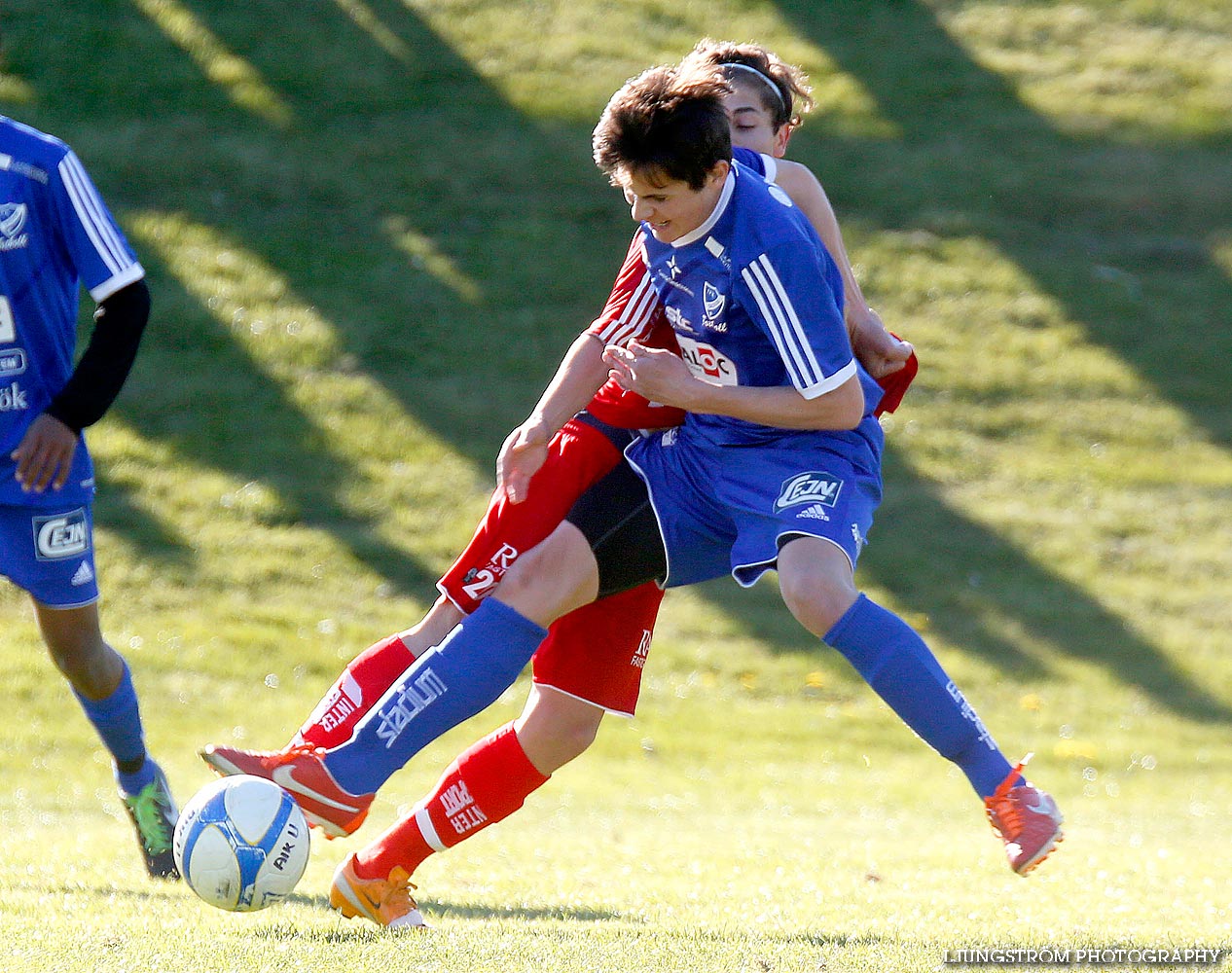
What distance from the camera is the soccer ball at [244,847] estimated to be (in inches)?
140

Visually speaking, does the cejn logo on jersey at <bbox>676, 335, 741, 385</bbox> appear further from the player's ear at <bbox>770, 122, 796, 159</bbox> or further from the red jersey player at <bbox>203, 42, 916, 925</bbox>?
the player's ear at <bbox>770, 122, 796, 159</bbox>

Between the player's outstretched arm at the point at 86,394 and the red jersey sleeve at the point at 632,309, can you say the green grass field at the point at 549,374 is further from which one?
the red jersey sleeve at the point at 632,309

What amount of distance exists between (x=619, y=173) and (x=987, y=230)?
11.3 m

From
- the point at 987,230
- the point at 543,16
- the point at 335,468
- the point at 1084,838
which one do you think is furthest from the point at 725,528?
the point at 543,16

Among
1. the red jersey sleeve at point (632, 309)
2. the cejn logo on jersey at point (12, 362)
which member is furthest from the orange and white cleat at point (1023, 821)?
the cejn logo on jersey at point (12, 362)

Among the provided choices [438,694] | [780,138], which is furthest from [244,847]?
[780,138]

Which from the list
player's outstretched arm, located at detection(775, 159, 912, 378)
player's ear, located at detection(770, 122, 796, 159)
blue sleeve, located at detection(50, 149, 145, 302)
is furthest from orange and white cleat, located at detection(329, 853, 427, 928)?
player's ear, located at detection(770, 122, 796, 159)

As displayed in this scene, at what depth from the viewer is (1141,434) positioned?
41.2 feet

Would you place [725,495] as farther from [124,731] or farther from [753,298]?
[124,731]

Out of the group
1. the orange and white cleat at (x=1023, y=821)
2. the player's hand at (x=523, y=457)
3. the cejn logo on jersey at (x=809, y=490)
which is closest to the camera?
the orange and white cleat at (x=1023, y=821)

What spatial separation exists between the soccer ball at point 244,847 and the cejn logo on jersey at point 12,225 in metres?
1.71

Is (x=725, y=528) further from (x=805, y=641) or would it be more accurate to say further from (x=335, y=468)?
(x=335, y=468)

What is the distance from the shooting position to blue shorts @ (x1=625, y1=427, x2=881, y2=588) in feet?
12.1

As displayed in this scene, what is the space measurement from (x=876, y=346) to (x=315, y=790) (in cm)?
190
